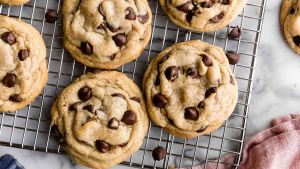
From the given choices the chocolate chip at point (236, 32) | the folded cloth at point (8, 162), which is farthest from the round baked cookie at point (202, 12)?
the folded cloth at point (8, 162)

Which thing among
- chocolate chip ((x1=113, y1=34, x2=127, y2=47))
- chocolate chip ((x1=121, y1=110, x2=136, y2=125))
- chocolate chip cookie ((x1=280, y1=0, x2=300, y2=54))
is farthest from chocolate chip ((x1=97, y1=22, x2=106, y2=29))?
chocolate chip cookie ((x1=280, y1=0, x2=300, y2=54))

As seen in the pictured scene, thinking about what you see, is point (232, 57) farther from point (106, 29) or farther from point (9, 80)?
point (9, 80)

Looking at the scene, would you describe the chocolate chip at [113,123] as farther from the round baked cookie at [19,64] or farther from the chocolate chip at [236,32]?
the chocolate chip at [236,32]


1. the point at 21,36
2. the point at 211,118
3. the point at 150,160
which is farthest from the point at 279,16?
the point at 21,36

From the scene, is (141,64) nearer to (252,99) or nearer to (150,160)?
(150,160)

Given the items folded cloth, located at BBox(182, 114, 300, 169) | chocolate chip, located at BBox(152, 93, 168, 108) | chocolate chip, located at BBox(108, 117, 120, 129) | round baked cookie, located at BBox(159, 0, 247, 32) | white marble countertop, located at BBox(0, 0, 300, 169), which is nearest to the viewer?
chocolate chip, located at BBox(108, 117, 120, 129)

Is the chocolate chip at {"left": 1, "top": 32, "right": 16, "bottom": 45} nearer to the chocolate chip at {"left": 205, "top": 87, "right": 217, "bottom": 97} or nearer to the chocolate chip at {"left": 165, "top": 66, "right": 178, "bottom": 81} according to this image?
the chocolate chip at {"left": 165, "top": 66, "right": 178, "bottom": 81}
